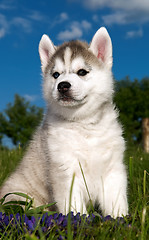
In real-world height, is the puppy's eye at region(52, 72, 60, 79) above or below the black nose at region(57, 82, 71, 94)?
above

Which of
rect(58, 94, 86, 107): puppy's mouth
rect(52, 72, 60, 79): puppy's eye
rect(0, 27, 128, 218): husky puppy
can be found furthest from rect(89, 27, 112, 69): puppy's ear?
rect(58, 94, 86, 107): puppy's mouth

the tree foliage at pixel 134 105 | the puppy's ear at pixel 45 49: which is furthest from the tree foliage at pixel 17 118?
the puppy's ear at pixel 45 49

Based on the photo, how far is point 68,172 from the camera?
4266 mm

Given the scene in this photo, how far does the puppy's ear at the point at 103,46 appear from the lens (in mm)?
4891

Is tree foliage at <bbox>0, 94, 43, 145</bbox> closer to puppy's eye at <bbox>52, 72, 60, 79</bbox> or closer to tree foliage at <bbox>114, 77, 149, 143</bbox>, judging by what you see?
tree foliage at <bbox>114, 77, 149, 143</bbox>

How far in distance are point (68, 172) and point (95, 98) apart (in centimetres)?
120

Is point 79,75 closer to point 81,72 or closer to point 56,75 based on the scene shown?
point 81,72

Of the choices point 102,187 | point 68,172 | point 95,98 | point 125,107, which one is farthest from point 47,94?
point 125,107

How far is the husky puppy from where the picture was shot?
434 centimetres

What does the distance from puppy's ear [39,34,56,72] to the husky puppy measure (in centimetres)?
27

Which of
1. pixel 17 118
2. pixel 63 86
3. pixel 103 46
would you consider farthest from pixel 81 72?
pixel 17 118

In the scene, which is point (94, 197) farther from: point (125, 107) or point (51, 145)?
point (125, 107)

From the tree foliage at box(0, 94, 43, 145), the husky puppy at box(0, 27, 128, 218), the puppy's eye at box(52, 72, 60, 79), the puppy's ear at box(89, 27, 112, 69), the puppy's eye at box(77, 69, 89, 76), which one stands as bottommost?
the husky puppy at box(0, 27, 128, 218)

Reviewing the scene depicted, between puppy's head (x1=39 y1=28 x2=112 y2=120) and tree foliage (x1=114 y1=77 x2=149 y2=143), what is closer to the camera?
puppy's head (x1=39 y1=28 x2=112 y2=120)
